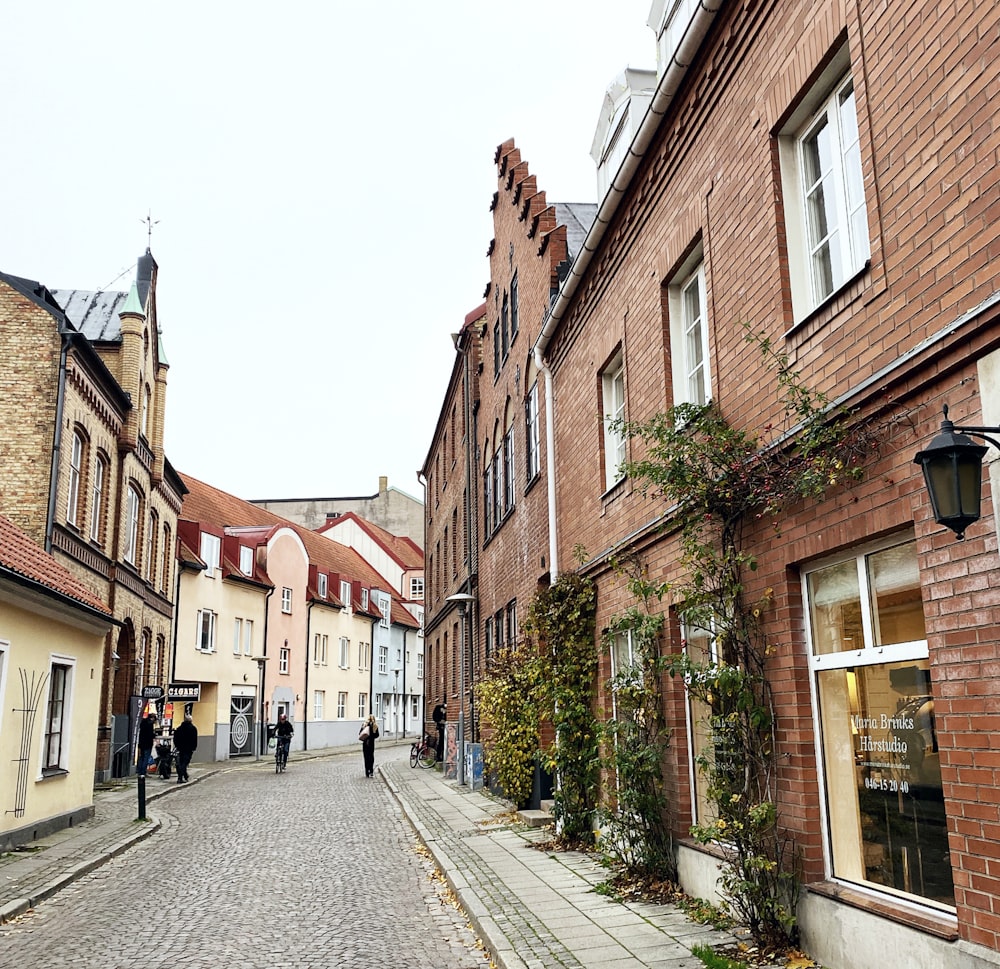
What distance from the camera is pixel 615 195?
10.3 meters

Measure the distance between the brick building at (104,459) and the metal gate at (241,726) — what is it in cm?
713

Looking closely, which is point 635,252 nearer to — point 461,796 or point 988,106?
point 988,106

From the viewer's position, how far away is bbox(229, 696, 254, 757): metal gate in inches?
1524

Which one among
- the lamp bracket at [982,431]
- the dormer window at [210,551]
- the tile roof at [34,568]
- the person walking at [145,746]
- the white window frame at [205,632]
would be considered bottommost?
the person walking at [145,746]

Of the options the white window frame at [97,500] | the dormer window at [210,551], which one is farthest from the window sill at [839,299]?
the dormer window at [210,551]

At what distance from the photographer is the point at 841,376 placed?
A: 6.04m

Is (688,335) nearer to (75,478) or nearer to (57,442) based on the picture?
(57,442)

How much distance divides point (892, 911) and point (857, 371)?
2923mm

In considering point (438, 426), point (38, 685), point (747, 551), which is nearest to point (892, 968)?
point (747, 551)

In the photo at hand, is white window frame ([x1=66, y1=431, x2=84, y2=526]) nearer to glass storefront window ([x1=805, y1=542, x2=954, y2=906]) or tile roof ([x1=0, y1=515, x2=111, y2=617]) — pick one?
tile roof ([x1=0, y1=515, x2=111, y2=617])

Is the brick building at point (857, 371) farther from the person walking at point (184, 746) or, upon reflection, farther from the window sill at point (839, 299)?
the person walking at point (184, 746)

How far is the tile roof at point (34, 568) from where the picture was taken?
42.0ft

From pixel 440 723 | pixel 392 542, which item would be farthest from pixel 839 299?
pixel 392 542

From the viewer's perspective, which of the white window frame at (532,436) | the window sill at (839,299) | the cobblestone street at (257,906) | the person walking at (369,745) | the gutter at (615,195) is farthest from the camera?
the person walking at (369,745)
